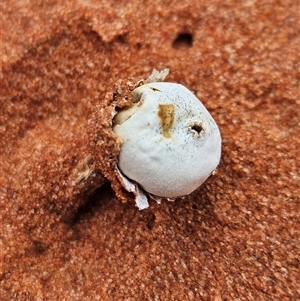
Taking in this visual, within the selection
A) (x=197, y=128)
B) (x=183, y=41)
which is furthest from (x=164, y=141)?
(x=183, y=41)

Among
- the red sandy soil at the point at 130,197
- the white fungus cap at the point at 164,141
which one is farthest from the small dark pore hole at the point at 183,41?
the white fungus cap at the point at 164,141

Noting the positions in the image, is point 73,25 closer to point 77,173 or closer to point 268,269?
point 77,173

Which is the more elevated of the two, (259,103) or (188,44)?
(188,44)

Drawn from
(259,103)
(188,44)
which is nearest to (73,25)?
(188,44)

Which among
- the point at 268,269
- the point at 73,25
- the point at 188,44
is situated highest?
the point at 73,25

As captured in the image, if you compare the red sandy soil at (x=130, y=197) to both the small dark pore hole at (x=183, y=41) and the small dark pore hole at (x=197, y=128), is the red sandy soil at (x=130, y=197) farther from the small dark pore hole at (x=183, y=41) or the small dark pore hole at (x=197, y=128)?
the small dark pore hole at (x=197, y=128)

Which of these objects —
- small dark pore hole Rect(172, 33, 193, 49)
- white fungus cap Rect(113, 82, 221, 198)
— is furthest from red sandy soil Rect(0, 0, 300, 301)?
white fungus cap Rect(113, 82, 221, 198)

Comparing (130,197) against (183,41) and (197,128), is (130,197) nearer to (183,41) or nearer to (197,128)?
(197,128)
